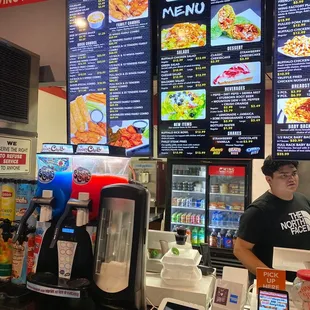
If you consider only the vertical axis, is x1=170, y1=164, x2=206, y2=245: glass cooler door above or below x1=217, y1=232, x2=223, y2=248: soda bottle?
above

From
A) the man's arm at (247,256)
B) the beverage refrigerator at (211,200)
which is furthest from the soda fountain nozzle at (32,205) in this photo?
the beverage refrigerator at (211,200)

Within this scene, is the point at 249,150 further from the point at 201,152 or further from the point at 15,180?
the point at 15,180

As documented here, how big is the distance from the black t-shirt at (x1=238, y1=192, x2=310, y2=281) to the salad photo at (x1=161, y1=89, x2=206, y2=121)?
3.05 feet

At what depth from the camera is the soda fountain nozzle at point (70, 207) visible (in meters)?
1.47

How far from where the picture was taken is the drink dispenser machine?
1.36 metres

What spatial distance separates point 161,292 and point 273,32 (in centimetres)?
164

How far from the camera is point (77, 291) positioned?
1375mm

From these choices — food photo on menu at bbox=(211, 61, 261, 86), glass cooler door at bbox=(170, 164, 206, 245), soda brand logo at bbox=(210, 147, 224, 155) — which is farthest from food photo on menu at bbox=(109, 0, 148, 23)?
glass cooler door at bbox=(170, 164, 206, 245)

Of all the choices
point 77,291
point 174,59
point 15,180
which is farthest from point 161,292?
point 174,59

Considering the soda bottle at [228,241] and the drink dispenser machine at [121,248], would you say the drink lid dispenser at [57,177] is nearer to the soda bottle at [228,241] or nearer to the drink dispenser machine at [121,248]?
the drink dispenser machine at [121,248]

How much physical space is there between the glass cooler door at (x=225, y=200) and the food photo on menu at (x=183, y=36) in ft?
10.5

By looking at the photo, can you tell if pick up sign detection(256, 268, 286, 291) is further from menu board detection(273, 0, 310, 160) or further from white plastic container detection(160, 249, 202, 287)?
menu board detection(273, 0, 310, 160)

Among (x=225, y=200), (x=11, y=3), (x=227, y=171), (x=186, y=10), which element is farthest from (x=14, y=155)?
(x=225, y=200)

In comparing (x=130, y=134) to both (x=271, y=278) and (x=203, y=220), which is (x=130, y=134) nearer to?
(x=271, y=278)
